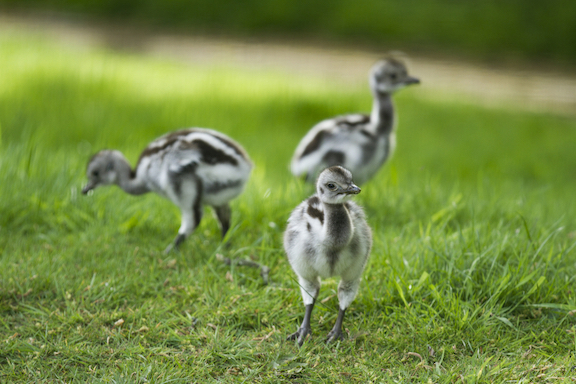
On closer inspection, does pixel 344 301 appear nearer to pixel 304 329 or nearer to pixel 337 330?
pixel 337 330

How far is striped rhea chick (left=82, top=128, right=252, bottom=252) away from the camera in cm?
499

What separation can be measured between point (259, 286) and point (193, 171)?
3.63ft

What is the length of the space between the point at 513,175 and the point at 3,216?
6774 millimetres

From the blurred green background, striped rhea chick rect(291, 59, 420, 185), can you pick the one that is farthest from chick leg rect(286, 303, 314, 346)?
the blurred green background

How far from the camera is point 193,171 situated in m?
4.99

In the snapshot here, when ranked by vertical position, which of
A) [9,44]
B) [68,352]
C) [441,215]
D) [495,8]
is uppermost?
[495,8]

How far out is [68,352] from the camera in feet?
12.6

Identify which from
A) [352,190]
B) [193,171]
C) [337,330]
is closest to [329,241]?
[352,190]

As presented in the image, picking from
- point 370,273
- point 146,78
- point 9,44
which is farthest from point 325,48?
point 370,273

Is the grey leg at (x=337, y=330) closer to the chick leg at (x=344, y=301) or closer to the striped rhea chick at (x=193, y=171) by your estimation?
the chick leg at (x=344, y=301)

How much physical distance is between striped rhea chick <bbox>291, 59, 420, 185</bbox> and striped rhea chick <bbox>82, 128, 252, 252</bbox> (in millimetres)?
1334

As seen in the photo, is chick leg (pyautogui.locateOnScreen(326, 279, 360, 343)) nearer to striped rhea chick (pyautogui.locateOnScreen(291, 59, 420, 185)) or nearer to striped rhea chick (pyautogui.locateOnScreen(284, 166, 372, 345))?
striped rhea chick (pyautogui.locateOnScreen(284, 166, 372, 345))

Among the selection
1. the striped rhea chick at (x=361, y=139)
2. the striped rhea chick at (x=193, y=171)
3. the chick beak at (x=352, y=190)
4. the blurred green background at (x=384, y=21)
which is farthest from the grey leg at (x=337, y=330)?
the blurred green background at (x=384, y=21)

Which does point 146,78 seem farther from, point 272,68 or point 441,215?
point 441,215
